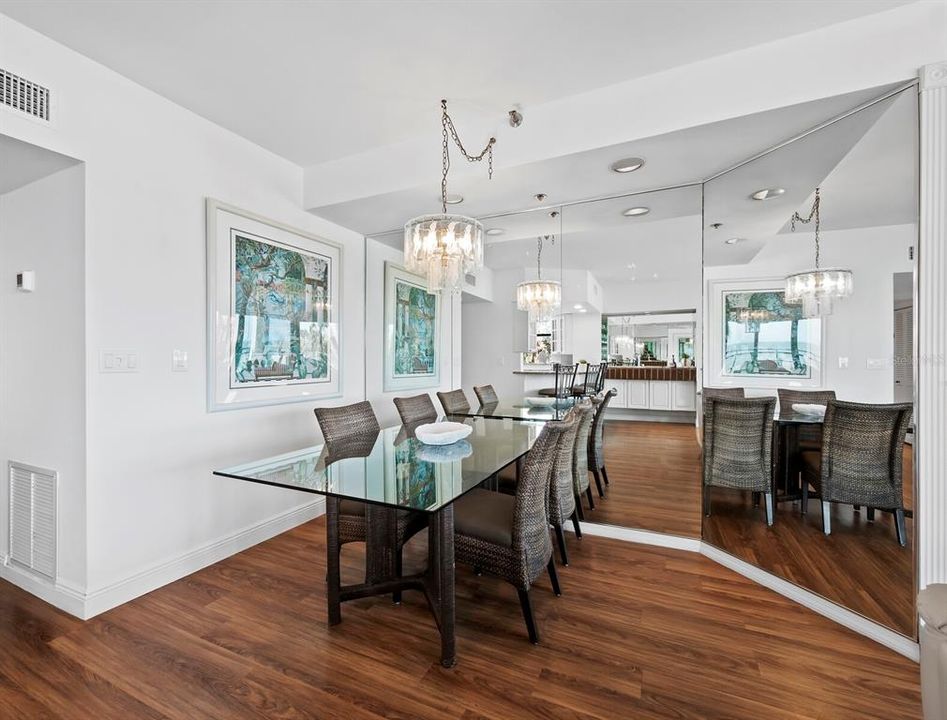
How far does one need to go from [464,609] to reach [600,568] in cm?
90

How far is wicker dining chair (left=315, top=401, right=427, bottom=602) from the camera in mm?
2168

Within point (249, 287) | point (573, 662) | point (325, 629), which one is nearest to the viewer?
point (573, 662)

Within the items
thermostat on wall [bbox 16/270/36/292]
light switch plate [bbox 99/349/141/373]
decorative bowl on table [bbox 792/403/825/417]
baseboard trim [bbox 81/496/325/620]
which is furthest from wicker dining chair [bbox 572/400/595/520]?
thermostat on wall [bbox 16/270/36/292]

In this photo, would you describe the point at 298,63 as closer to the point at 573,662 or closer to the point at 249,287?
the point at 249,287

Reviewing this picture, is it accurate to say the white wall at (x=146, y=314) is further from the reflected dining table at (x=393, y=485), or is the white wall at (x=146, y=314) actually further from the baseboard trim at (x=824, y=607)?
the baseboard trim at (x=824, y=607)

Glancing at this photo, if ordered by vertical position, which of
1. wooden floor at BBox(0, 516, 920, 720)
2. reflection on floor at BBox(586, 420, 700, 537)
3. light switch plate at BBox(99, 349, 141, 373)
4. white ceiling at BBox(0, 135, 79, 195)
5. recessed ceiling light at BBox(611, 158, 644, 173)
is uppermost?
recessed ceiling light at BBox(611, 158, 644, 173)

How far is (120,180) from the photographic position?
2203mm

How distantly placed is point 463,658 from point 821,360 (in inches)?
89.5

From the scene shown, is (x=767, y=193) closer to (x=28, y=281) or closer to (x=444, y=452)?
(x=444, y=452)

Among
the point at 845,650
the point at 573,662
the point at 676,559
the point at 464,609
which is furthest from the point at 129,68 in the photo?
the point at 845,650

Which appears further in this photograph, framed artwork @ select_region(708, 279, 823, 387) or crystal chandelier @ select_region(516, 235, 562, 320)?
crystal chandelier @ select_region(516, 235, 562, 320)

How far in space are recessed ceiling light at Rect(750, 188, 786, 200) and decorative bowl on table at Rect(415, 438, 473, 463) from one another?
7.27 ft

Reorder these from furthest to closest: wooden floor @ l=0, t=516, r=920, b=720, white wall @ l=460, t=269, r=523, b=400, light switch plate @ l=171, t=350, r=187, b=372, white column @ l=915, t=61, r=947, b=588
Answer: white wall @ l=460, t=269, r=523, b=400 < light switch plate @ l=171, t=350, r=187, b=372 < white column @ l=915, t=61, r=947, b=588 < wooden floor @ l=0, t=516, r=920, b=720

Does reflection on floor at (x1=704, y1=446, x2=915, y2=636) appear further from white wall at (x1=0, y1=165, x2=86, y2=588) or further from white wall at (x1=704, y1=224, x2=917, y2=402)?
white wall at (x1=0, y1=165, x2=86, y2=588)
